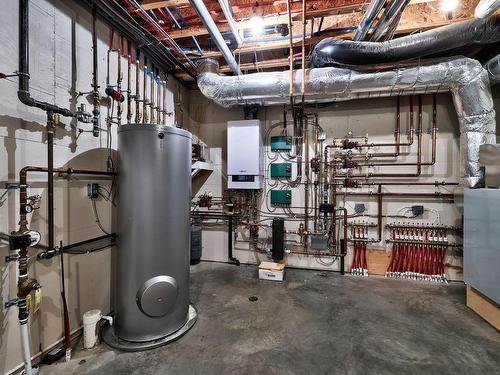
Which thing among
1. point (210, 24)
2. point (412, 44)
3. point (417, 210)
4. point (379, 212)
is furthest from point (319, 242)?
point (210, 24)

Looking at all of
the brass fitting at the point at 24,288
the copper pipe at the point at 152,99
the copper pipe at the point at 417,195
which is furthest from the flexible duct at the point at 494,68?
the brass fitting at the point at 24,288

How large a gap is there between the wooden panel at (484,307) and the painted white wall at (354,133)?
0.88 meters

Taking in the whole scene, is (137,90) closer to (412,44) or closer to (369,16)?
(369,16)

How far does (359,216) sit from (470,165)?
4.62 feet

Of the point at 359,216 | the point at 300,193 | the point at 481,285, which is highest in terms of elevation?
the point at 300,193

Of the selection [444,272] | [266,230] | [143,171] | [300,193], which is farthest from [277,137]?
[444,272]

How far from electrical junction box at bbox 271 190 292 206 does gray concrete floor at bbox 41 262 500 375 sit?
3.99 ft

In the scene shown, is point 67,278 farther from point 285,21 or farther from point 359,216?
point 359,216

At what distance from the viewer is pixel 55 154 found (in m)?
1.93

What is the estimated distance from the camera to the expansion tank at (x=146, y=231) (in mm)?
1973

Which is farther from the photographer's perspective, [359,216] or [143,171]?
[359,216]

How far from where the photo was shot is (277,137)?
380cm

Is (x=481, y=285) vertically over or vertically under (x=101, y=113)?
under

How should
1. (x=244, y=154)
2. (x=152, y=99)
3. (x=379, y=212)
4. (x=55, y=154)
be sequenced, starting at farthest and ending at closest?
(x=244, y=154)
(x=379, y=212)
(x=152, y=99)
(x=55, y=154)
